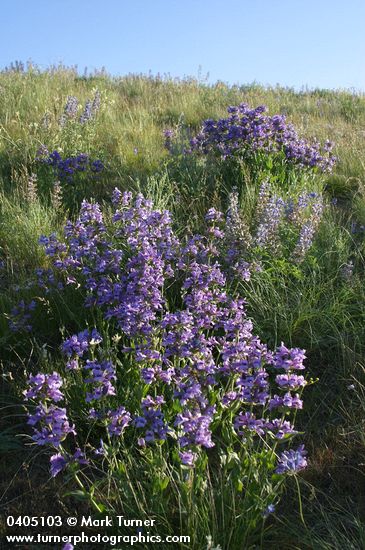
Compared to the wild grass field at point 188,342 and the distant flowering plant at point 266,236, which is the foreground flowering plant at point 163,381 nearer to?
the wild grass field at point 188,342

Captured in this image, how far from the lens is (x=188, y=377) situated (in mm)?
2168

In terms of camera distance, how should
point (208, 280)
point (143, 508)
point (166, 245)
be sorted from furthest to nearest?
point (166, 245), point (208, 280), point (143, 508)

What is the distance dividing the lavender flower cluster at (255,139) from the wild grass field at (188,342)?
0.08ft

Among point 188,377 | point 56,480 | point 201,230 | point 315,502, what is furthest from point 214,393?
point 201,230

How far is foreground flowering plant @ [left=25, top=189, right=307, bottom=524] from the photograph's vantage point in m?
2.01

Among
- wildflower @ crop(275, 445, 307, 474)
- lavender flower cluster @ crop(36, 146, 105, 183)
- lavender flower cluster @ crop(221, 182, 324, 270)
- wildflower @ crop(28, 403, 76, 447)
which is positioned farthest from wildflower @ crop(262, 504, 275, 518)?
lavender flower cluster @ crop(36, 146, 105, 183)

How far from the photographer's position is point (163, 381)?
2.46 metres

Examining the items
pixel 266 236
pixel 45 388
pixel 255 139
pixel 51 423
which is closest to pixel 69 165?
pixel 255 139

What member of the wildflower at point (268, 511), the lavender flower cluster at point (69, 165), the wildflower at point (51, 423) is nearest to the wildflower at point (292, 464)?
the wildflower at point (268, 511)

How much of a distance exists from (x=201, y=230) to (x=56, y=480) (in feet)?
7.83

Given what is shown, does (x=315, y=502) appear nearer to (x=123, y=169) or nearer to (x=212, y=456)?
(x=212, y=456)

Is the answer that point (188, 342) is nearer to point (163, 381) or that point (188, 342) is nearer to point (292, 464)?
point (163, 381)

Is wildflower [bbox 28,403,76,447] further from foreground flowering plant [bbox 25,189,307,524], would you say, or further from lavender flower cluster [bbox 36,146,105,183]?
lavender flower cluster [bbox 36,146,105,183]

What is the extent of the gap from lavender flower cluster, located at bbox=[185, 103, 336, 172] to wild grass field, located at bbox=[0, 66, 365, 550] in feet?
0.08
